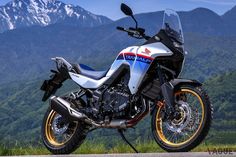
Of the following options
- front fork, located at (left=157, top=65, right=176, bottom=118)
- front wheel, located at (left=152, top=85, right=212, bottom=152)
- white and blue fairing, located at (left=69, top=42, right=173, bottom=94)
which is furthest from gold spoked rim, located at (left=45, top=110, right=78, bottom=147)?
front fork, located at (left=157, top=65, right=176, bottom=118)

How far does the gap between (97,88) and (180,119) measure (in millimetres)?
2152

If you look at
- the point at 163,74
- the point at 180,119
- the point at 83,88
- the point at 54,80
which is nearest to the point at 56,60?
the point at 54,80

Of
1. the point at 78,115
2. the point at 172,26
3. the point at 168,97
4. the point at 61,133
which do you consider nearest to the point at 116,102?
the point at 78,115

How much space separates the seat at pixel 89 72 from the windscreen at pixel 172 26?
164cm

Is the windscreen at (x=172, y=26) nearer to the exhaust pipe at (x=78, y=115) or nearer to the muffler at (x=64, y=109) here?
the exhaust pipe at (x=78, y=115)

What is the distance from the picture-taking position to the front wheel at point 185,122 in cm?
722

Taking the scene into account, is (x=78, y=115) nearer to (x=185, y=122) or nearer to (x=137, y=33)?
(x=137, y=33)

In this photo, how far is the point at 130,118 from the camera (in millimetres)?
8406

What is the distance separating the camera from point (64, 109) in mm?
9602

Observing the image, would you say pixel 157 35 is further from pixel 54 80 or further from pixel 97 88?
pixel 54 80

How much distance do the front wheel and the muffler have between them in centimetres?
178

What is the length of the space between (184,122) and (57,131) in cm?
307

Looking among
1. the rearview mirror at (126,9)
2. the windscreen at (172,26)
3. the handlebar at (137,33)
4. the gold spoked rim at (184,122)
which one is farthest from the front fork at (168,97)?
the rearview mirror at (126,9)

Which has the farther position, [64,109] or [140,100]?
[64,109]
